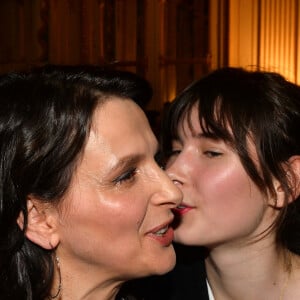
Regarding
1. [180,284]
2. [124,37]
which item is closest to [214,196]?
[180,284]

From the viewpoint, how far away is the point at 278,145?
1.70 meters

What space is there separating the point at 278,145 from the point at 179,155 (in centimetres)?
32

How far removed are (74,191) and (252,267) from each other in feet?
2.75

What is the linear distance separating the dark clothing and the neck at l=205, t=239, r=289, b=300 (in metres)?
0.10

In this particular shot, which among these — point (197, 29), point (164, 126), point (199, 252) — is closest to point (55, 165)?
point (164, 126)

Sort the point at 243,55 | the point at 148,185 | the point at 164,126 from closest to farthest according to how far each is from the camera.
Result: the point at 148,185, the point at 164,126, the point at 243,55

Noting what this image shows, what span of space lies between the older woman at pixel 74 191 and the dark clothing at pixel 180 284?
47cm

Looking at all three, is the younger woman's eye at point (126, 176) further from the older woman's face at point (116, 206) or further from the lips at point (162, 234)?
the lips at point (162, 234)

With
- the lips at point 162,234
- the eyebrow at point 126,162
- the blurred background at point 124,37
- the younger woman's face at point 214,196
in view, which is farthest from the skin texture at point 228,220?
the blurred background at point 124,37

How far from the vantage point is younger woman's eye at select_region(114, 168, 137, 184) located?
1221 millimetres

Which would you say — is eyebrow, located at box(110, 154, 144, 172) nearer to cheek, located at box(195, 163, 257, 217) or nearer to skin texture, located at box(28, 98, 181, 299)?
skin texture, located at box(28, 98, 181, 299)

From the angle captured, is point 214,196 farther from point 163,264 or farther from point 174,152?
point 163,264

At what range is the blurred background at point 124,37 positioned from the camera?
5352 mm

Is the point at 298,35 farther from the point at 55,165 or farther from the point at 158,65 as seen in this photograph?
the point at 55,165
